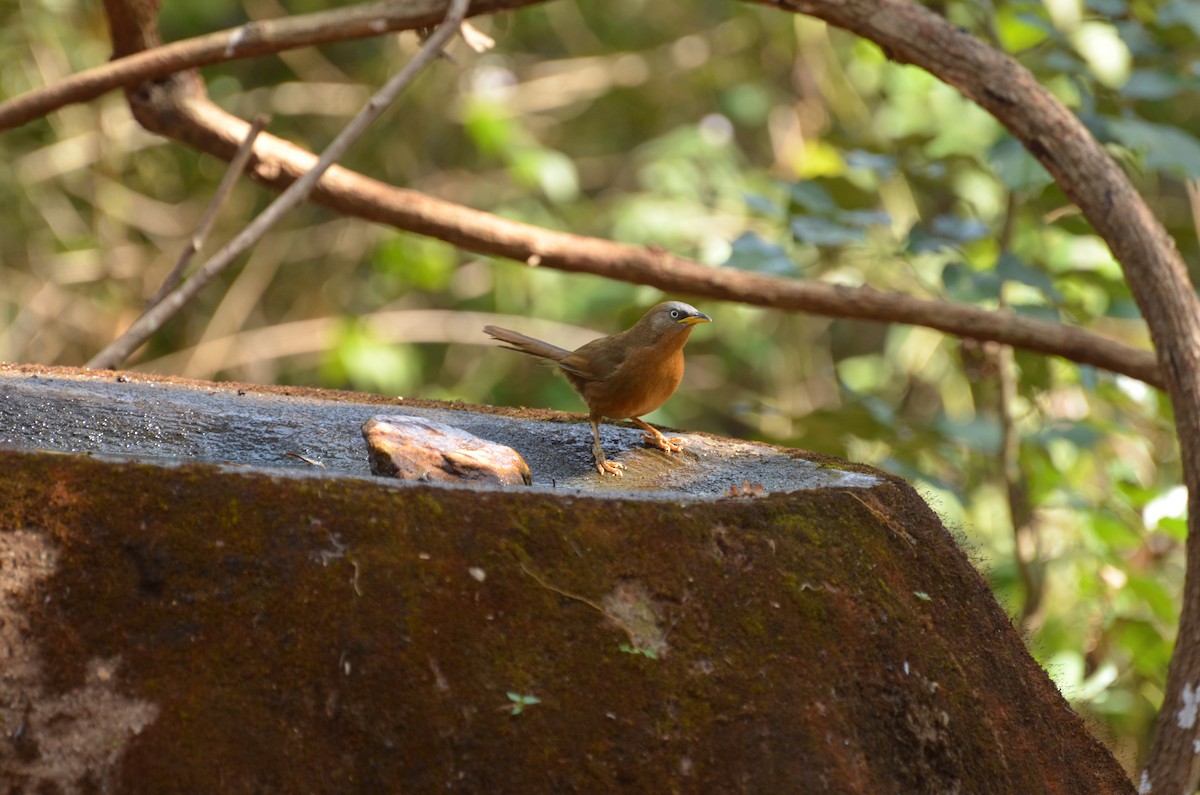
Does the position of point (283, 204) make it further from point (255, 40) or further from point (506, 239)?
point (506, 239)

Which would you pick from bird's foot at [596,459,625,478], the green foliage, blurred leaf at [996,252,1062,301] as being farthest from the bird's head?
blurred leaf at [996,252,1062,301]

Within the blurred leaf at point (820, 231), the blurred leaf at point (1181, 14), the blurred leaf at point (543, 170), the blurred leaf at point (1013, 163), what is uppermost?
the blurred leaf at point (1181, 14)

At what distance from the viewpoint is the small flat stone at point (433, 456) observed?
→ 95.2 inches

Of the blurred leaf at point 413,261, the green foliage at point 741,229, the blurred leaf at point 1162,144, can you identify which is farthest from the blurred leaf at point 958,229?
the blurred leaf at point 413,261

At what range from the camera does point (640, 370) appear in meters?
3.17

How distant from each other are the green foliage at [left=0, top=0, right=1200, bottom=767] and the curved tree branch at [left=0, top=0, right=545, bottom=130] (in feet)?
4.37

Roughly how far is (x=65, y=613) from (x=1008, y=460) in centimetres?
423

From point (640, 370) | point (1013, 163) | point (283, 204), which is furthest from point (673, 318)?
point (1013, 163)

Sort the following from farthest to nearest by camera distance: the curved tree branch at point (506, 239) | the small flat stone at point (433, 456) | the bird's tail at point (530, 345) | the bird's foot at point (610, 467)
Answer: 1. the curved tree branch at point (506, 239)
2. the bird's tail at point (530, 345)
3. the bird's foot at point (610, 467)
4. the small flat stone at point (433, 456)

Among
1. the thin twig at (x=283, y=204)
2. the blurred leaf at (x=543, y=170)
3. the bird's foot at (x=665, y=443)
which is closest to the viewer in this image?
the bird's foot at (x=665, y=443)

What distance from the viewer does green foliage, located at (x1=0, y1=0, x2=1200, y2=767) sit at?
4.85 m

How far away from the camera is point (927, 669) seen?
6.92ft

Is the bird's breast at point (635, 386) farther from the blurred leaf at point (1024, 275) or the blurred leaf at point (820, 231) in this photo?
the blurred leaf at point (1024, 275)

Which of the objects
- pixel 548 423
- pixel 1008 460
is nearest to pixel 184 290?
pixel 548 423
